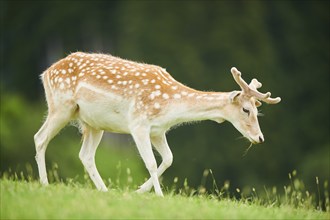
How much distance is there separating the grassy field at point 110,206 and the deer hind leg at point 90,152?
3.44 ft

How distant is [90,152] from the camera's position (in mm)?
13750

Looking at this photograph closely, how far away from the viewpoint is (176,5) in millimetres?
44969

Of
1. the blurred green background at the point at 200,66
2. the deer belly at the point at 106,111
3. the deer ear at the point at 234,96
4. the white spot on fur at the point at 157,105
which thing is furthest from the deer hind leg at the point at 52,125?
the blurred green background at the point at 200,66

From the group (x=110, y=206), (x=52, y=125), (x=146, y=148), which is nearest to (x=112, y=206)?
(x=110, y=206)

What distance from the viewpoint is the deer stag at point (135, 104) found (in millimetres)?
12906

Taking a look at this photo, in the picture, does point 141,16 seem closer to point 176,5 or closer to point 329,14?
point 176,5

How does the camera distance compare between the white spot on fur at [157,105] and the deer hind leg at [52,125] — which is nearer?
the white spot on fur at [157,105]

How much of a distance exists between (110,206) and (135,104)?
2220 millimetres

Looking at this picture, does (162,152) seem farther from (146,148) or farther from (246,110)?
(246,110)

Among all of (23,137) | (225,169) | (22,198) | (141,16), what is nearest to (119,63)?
(22,198)

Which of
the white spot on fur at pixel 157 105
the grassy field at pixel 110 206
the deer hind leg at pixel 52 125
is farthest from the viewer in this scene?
the deer hind leg at pixel 52 125

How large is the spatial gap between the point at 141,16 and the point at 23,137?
13.8 m

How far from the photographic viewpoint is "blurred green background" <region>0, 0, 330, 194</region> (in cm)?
3469

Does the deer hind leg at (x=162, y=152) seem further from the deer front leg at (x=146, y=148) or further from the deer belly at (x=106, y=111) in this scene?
the deer belly at (x=106, y=111)
